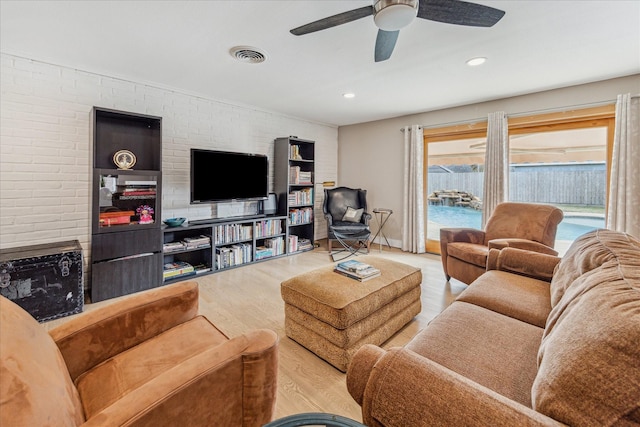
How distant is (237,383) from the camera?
100 centimetres

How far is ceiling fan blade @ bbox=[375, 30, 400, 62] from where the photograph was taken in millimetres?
1843

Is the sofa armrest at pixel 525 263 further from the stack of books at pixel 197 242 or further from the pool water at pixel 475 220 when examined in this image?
the stack of books at pixel 197 242

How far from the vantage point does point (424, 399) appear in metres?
0.80

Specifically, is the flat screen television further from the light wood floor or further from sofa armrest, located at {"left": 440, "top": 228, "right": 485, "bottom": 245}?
sofa armrest, located at {"left": 440, "top": 228, "right": 485, "bottom": 245}

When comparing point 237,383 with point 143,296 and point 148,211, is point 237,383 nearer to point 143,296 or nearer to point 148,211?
point 143,296

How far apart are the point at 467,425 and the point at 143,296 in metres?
1.37

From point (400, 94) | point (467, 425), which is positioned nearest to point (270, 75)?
point (400, 94)

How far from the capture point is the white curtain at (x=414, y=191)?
4.59m

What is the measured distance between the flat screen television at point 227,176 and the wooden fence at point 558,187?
10.4 feet

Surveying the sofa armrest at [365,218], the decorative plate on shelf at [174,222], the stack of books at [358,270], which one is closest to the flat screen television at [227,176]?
the decorative plate on shelf at [174,222]

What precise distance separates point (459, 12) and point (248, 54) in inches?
67.2

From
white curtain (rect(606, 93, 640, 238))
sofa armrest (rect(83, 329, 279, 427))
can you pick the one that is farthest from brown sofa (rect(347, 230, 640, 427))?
white curtain (rect(606, 93, 640, 238))

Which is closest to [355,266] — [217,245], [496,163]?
[217,245]

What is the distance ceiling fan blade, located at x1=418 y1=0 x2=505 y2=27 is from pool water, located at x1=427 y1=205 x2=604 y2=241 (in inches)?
113
